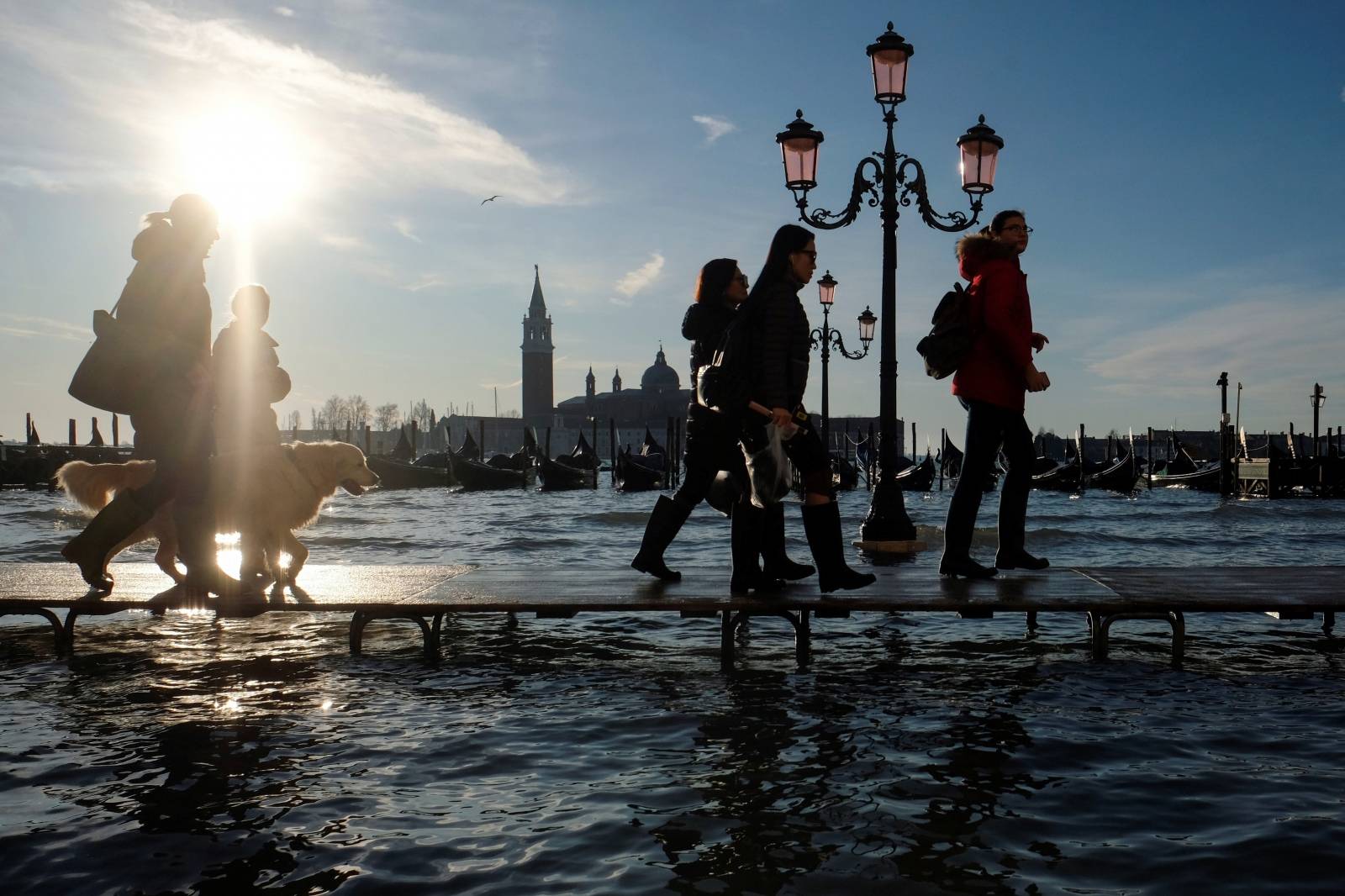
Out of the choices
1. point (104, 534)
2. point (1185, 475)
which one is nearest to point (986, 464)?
point (104, 534)

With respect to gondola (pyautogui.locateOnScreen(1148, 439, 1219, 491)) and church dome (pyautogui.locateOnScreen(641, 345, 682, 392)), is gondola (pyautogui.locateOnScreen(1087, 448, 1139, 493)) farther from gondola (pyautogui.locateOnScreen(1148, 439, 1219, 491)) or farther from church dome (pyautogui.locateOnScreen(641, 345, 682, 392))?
church dome (pyautogui.locateOnScreen(641, 345, 682, 392))

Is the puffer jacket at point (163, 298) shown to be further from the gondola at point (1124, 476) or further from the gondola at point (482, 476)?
the gondola at point (482, 476)

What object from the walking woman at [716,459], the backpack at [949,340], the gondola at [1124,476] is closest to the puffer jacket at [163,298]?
the walking woman at [716,459]

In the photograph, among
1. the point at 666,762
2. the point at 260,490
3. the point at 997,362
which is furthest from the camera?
the point at 260,490

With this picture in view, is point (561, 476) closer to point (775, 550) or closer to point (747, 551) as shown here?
point (775, 550)

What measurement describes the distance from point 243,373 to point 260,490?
0.56 meters

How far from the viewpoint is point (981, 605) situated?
4.84 m

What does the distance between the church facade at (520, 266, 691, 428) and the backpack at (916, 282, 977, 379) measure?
112501 mm

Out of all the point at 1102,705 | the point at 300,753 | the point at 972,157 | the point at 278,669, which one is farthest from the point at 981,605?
the point at 972,157

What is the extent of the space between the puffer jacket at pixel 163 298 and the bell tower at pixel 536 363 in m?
116

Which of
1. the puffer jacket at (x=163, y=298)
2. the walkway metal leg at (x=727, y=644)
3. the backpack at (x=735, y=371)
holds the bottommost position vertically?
the walkway metal leg at (x=727, y=644)

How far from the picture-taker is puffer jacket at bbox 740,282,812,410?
4.62 m

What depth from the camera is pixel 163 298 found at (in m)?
4.73

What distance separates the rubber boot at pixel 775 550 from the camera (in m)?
5.40
